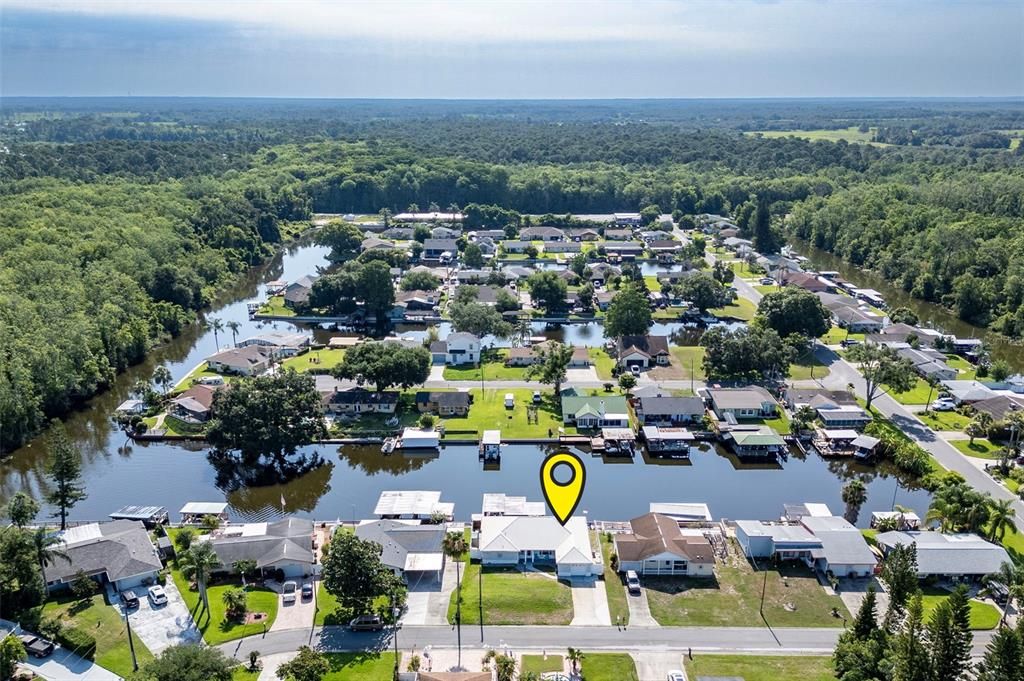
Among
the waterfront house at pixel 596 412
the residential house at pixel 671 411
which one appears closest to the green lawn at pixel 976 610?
the residential house at pixel 671 411

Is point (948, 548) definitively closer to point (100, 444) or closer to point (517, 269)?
point (100, 444)

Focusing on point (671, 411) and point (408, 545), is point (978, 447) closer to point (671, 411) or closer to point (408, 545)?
point (671, 411)

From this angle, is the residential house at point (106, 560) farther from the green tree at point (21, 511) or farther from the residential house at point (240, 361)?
the residential house at point (240, 361)

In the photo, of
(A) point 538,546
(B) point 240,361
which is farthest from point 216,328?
(A) point 538,546

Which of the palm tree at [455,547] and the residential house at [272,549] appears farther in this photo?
the palm tree at [455,547]

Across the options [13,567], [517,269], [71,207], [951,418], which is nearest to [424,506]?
[13,567]

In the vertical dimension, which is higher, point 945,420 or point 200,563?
point 200,563
